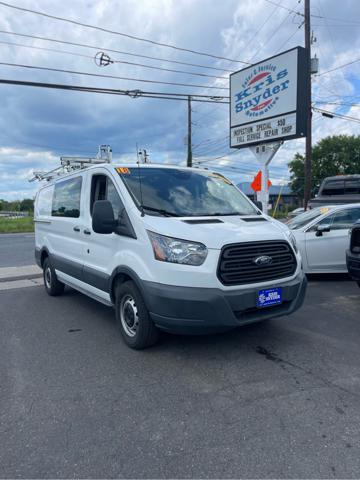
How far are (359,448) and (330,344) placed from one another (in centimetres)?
185

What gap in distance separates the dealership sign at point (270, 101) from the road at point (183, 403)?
A: 699cm

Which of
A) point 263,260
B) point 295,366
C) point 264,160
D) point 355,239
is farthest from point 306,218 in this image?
point 295,366

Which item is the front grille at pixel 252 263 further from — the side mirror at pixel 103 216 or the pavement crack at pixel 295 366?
the side mirror at pixel 103 216

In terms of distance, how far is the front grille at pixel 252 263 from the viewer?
3428mm

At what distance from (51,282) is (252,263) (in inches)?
169

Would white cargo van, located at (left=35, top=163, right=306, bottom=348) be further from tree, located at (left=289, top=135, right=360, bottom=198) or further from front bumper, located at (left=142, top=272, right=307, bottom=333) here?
tree, located at (left=289, top=135, right=360, bottom=198)

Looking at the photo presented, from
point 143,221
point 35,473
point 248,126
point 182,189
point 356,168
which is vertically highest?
point 356,168

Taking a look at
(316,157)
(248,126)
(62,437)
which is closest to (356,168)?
(316,157)

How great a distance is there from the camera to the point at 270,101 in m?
10.6

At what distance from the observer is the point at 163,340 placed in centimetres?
418

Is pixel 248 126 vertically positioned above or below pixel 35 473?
above

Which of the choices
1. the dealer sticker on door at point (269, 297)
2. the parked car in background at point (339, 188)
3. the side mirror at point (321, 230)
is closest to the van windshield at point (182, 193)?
the dealer sticker on door at point (269, 297)

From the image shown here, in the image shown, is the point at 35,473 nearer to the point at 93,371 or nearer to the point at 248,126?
the point at 93,371

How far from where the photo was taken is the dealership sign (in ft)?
32.4
